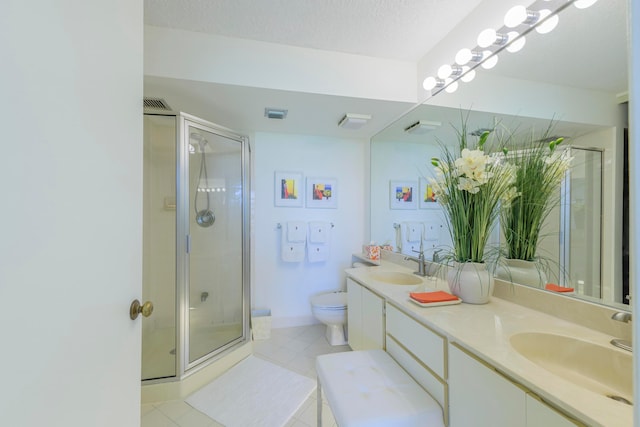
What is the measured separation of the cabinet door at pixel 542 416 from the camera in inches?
23.4

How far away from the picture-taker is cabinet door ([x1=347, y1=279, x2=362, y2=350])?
1.78 meters

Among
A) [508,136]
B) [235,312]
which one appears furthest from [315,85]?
[235,312]

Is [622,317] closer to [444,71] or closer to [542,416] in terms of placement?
[542,416]

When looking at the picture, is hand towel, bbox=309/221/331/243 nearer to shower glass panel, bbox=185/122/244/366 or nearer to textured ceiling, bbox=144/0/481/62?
shower glass panel, bbox=185/122/244/366

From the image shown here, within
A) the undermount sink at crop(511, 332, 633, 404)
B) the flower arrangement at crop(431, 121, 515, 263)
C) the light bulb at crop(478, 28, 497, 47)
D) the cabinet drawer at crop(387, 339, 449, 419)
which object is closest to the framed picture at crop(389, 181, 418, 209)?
the flower arrangement at crop(431, 121, 515, 263)

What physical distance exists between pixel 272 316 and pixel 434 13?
2.84 meters

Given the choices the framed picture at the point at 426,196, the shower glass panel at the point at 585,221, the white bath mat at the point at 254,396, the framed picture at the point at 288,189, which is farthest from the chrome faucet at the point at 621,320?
the framed picture at the point at 288,189

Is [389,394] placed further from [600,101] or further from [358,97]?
[358,97]

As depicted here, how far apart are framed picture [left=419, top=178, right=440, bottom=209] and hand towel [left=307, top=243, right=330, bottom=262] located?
3.56 feet

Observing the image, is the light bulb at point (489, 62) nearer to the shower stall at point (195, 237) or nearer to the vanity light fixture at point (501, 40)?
the vanity light fixture at point (501, 40)

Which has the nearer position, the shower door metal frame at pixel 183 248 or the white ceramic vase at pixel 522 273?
the white ceramic vase at pixel 522 273

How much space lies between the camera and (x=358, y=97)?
6.07 ft

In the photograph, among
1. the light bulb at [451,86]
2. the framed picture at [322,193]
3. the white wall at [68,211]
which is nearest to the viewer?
the white wall at [68,211]

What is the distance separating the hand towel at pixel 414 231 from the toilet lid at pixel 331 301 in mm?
841
